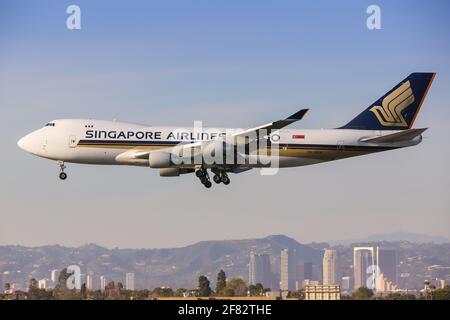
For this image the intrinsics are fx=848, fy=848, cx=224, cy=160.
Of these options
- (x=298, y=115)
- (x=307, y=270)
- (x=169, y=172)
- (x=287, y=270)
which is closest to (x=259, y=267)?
(x=287, y=270)

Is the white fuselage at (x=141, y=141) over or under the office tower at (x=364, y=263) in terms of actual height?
over

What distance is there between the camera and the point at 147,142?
229 ft

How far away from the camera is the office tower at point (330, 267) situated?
146 meters

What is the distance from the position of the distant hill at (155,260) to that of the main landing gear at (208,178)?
84.0m

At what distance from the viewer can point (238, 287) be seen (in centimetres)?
9750

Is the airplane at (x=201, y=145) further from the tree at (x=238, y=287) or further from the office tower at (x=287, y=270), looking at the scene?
the office tower at (x=287, y=270)

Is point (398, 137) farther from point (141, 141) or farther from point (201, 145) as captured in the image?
point (141, 141)

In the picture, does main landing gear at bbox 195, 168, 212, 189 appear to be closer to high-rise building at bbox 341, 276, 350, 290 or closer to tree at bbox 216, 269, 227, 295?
tree at bbox 216, 269, 227, 295

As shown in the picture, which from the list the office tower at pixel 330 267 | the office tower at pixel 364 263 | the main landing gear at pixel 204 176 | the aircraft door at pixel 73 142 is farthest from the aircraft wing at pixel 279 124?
the office tower at pixel 330 267

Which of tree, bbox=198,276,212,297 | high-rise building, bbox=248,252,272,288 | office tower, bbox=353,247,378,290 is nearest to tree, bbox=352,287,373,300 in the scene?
tree, bbox=198,276,212,297

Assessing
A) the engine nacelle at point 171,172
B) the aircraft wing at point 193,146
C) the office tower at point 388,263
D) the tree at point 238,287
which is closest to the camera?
the aircraft wing at point 193,146
